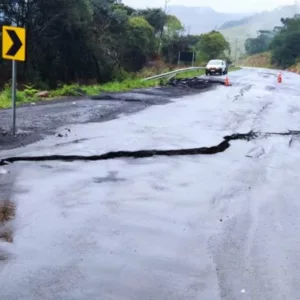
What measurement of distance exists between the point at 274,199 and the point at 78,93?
44.1ft

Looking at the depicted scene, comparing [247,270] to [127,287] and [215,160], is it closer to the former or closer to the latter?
[127,287]

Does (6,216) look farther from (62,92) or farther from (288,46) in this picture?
(288,46)

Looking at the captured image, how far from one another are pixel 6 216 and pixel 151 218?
5.37ft

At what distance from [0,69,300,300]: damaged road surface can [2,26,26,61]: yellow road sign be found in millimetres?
1762

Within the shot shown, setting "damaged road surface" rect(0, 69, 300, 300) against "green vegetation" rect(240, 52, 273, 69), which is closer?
"damaged road surface" rect(0, 69, 300, 300)

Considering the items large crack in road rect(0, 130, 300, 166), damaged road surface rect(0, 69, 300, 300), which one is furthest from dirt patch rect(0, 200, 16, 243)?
large crack in road rect(0, 130, 300, 166)

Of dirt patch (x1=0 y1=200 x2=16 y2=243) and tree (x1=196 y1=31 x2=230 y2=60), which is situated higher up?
tree (x1=196 y1=31 x2=230 y2=60)

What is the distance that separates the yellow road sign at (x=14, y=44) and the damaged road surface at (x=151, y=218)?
1762 millimetres

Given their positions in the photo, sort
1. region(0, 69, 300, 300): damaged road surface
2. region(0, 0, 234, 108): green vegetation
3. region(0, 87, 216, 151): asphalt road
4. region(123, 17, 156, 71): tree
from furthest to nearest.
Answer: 1. region(123, 17, 156, 71): tree
2. region(0, 0, 234, 108): green vegetation
3. region(0, 87, 216, 151): asphalt road
4. region(0, 69, 300, 300): damaged road surface

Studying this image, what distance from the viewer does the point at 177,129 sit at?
36.6 ft

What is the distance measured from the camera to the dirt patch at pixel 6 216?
4.62 metres

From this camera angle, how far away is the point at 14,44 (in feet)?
29.1

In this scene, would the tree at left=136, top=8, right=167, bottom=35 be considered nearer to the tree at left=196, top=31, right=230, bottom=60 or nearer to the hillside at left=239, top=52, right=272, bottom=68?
Answer: the tree at left=196, top=31, right=230, bottom=60

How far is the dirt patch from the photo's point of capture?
182 inches
